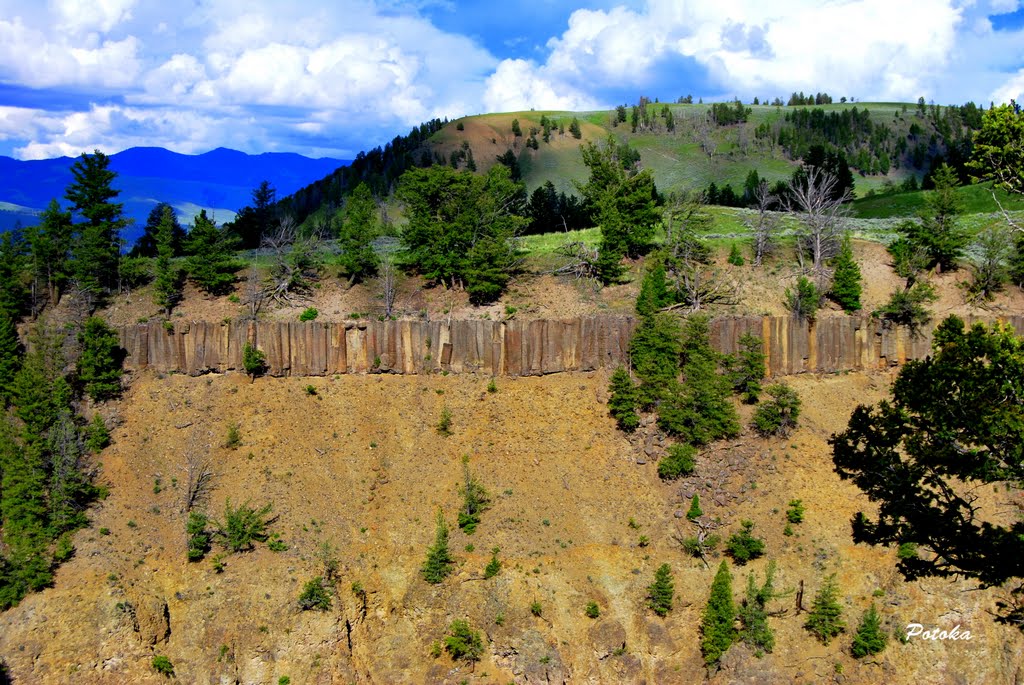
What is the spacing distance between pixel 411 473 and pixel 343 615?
25.7ft

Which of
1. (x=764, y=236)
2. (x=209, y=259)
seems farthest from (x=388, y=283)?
(x=764, y=236)

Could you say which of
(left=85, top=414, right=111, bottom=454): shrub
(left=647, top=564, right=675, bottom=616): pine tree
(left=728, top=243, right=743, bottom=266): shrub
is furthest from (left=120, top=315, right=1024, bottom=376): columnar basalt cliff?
(left=647, top=564, right=675, bottom=616): pine tree

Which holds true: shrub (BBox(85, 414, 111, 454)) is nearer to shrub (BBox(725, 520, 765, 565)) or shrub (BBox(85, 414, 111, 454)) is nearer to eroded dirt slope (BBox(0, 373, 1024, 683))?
eroded dirt slope (BBox(0, 373, 1024, 683))

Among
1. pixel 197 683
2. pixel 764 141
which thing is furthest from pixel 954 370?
pixel 764 141

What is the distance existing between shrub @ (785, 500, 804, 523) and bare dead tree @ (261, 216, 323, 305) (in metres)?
29.8

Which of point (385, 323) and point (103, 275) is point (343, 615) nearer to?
point (385, 323)

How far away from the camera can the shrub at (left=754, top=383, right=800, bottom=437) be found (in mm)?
39656

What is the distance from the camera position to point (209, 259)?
50000mm

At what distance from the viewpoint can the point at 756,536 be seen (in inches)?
1412

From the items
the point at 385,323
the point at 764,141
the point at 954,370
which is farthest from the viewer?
the point at 764,141

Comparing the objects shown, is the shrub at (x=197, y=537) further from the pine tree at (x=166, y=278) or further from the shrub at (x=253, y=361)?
the pine tree at (x=166, y=278)

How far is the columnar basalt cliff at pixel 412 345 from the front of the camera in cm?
4325

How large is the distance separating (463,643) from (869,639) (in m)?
15.3

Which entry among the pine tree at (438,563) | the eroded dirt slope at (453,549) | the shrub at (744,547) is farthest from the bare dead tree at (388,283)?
the shrub at (744,547)
